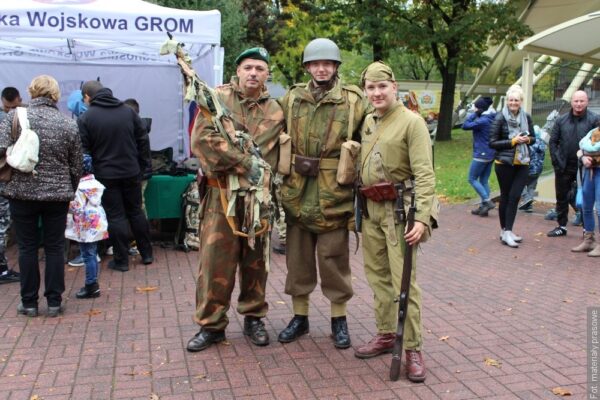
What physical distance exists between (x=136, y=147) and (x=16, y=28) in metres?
1.75

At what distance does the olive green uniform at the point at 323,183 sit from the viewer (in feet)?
12.7

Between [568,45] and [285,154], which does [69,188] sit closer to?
[285,154]

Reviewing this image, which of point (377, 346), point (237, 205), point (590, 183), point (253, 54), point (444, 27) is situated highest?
point (444, 27)

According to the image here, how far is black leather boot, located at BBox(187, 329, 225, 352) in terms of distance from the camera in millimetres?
4012

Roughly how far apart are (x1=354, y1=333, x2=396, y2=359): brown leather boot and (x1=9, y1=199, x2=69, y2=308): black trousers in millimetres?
2482

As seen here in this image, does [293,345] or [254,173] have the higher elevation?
[254,173]

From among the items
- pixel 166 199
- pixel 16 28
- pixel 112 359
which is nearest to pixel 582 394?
pixel 112 359

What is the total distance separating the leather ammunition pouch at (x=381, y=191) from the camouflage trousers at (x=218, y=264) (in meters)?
0.82

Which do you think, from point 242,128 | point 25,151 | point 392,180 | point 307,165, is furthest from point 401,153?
point 25,151

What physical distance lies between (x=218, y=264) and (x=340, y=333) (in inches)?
39.1

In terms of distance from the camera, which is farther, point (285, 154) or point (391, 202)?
point (285, 154)

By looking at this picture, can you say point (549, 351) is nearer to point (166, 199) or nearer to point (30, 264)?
point (30, 264)

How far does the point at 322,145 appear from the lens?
3.87m

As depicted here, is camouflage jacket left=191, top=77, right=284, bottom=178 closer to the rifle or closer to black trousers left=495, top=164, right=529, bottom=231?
the rifle
